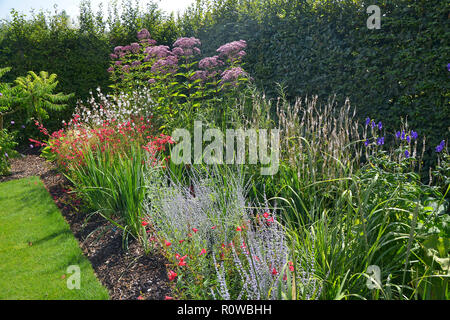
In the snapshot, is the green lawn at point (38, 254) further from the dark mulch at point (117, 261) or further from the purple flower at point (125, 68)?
the purple flower at point (125, 68)

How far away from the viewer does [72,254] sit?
3.50 meters

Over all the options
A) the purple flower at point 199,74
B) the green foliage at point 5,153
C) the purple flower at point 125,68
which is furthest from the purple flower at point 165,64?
the green foliage at point 5,153

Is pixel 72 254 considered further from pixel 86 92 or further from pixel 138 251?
pixel 86 92

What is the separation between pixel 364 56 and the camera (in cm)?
488

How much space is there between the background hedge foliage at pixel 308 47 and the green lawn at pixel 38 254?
146 inches

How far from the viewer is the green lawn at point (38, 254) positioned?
2.95 m

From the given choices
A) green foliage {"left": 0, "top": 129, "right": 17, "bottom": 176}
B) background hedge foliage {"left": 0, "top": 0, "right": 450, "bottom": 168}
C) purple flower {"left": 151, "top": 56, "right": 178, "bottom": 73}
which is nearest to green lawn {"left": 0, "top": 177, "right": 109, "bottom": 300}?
green foliage {"left": 0, "top": 129, "right": 17, "bottom": 176}

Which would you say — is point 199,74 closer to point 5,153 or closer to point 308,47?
point 308,47

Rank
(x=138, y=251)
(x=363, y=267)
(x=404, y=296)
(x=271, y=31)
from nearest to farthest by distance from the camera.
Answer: (x=404, y=296) < (x=363, y=267) < (x=138, y=251) < (x=271, y=31)

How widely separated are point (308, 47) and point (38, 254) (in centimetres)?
478

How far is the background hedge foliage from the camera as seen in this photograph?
4289 mm
